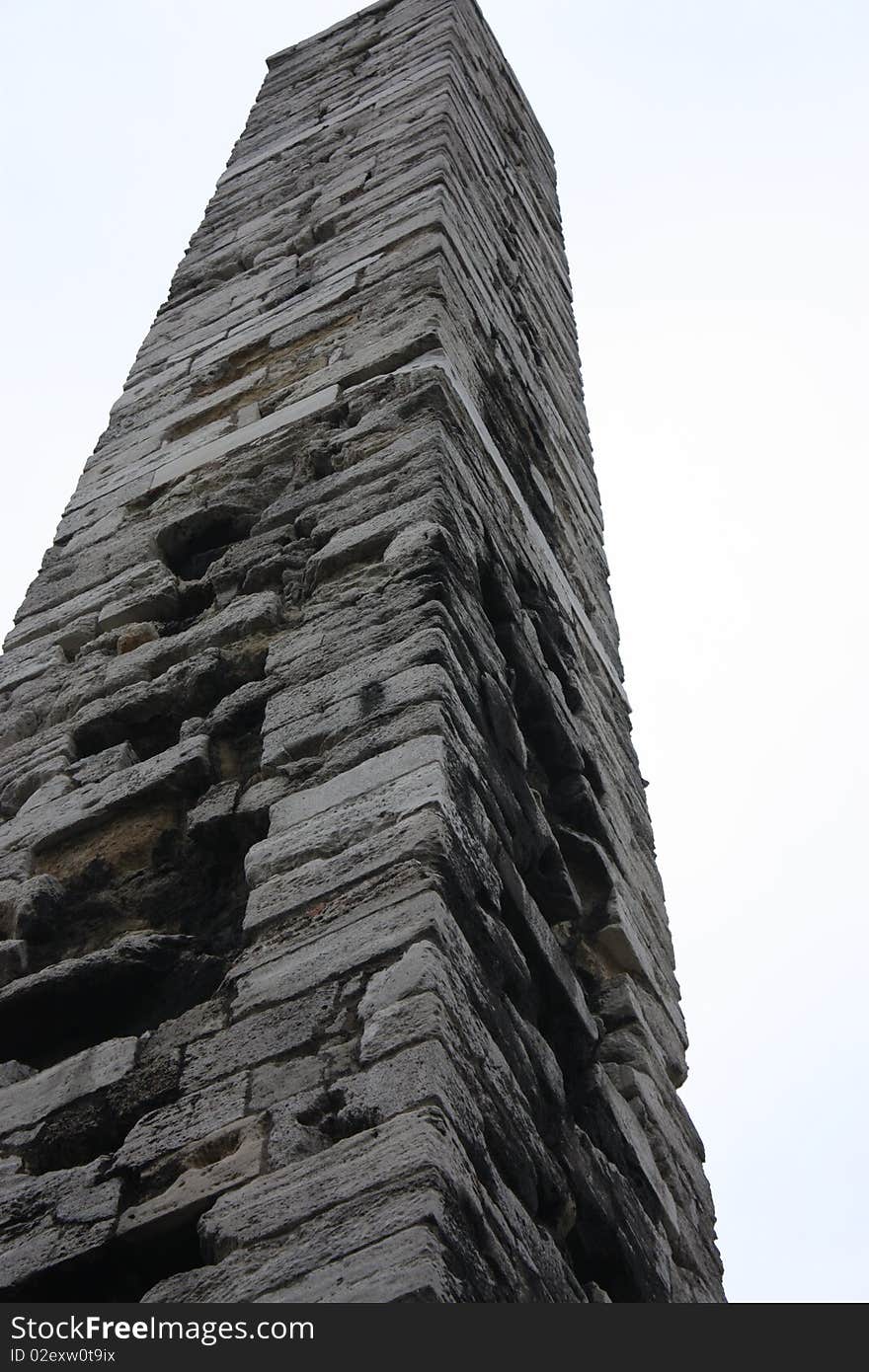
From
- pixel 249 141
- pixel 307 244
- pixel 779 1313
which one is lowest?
pixel 779 1313

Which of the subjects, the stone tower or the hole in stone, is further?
the hole in stone

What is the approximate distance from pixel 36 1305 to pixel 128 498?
2462 millimetres

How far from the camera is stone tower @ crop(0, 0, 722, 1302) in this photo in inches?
80.3

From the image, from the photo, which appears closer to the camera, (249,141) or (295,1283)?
(295,1283)

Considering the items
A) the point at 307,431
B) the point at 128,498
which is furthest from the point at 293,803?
the point at 128,498

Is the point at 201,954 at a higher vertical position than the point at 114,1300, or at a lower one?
higher

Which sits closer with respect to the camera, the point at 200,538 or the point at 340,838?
the point at 340,838

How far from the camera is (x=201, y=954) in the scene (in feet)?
8.18

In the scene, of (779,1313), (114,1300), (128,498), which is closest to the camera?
(779,1313)

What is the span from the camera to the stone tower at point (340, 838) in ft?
6.69

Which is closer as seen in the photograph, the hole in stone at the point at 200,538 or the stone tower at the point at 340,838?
the stone tower at the point at 340,838

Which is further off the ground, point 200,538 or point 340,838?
point 200,538

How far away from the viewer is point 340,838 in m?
2.44

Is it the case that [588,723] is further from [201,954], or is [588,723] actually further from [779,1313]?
[779,1313]
